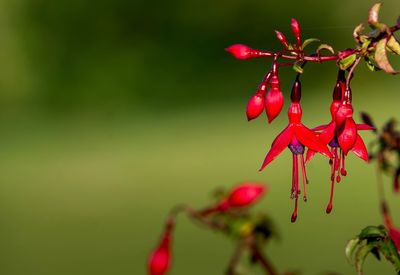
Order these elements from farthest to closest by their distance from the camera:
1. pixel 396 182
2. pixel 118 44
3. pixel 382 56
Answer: pixel 118 44 → pixel 396 182 → pixel 382 56

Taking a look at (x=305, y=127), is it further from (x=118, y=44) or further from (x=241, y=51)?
(x=118, y=44)

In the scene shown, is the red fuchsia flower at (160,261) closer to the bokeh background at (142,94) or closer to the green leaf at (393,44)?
the green leaf at (393,44)

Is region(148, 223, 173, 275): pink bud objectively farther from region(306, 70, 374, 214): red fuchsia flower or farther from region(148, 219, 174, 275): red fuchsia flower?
region(306, 70, 374, 214): red fuchsia flower

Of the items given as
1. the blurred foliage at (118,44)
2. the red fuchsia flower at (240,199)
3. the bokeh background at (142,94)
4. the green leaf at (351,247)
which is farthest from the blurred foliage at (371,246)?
the blurred foliage at (118,44)

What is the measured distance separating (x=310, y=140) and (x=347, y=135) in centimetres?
3

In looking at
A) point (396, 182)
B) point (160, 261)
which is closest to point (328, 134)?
point (396, 182)

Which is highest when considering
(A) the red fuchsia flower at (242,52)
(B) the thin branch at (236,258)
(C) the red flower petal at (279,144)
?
(A) the red fuchsia flower at (242,52)

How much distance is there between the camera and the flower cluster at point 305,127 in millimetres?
665

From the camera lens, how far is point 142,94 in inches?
272

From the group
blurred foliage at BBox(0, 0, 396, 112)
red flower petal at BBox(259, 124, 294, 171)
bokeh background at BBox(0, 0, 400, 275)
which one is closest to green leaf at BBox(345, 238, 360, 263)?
red flower petal at BBox(259, 124, 294, 171)

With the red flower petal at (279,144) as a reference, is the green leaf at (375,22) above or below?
above

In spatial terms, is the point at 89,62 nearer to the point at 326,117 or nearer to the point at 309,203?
the point at 326,117

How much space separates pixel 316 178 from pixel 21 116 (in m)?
3.16

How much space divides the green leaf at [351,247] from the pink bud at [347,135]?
0.31 feet
